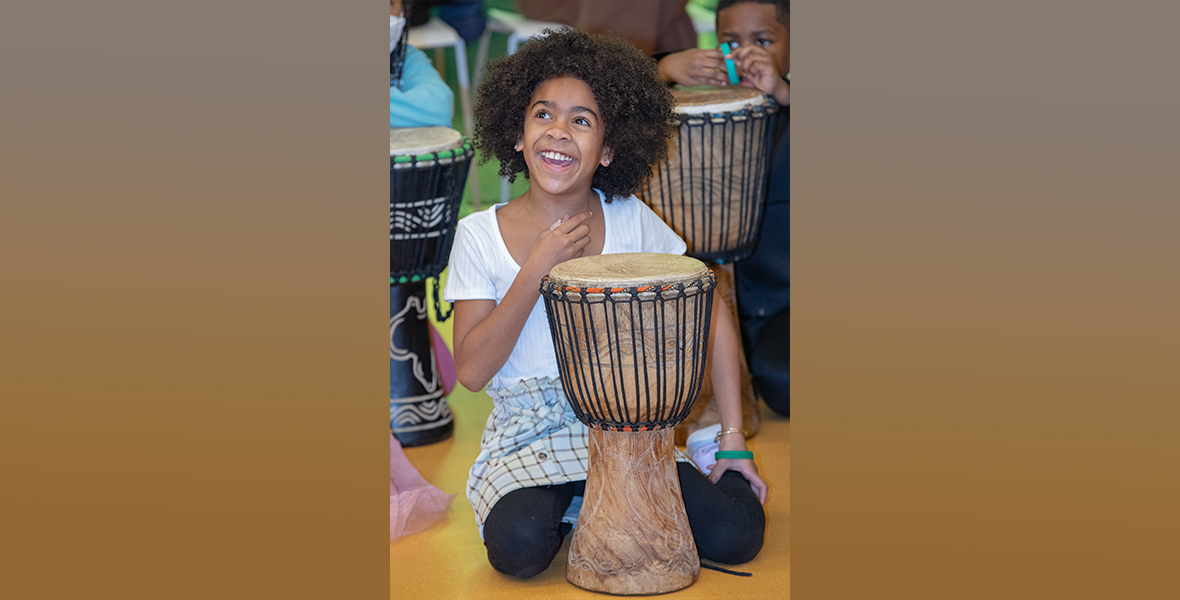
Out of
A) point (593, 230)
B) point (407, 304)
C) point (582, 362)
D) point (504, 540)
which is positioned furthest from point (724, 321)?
point (407, 304)

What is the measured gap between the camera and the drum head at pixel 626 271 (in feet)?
6.77

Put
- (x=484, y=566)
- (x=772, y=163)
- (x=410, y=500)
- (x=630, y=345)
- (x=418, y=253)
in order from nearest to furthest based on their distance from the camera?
1. (x=630, y=345)
2. (x=484, y=566)
3. (x=410, y=500)
4. (x=418, y=253)
5. (x=772, y=163)

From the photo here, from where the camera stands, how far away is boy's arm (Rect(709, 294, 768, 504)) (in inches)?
96.7

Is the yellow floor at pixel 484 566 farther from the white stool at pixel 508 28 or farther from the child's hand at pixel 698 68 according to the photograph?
the white stool at pixel 508 28

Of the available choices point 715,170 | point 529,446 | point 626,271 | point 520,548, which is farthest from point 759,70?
point 520,548

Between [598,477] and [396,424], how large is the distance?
1078 millimetres

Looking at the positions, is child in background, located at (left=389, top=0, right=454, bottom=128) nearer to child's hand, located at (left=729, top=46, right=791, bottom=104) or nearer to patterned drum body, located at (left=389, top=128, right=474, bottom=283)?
patterned drum body, located at (left=389, top=128, right=474, bottom=283)

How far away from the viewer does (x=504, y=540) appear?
7.33ft

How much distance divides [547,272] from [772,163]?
1.40m

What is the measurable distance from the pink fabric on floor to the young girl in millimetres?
204

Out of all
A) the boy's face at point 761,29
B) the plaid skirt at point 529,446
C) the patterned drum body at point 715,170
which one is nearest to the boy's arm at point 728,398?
the plaid skirt at point 529,446

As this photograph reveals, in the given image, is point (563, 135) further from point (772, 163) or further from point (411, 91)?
point (772, 163)

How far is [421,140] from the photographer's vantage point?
305 centimetres

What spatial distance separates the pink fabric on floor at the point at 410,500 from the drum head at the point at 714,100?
1170mm
